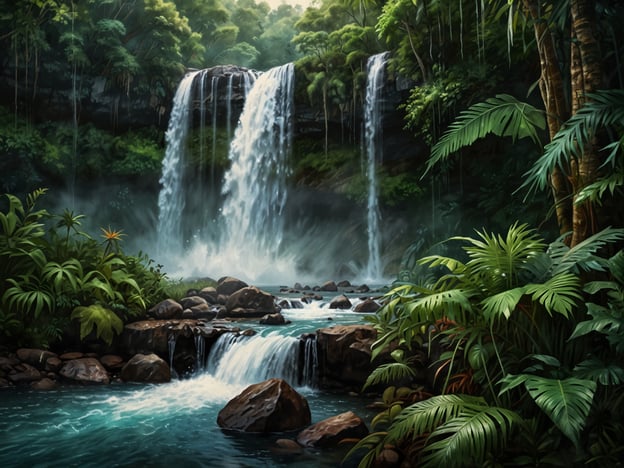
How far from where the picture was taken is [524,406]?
12.2 feet

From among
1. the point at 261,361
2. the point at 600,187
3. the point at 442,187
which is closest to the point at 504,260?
the point at 600,187

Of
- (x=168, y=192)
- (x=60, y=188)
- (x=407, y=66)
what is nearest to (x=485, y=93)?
(x=407, y=66)

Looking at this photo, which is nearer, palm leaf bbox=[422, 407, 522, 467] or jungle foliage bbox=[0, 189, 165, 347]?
palm leaf bbox=[422, 407, 522, 467]

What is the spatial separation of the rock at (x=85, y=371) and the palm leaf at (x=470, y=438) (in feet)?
17.5

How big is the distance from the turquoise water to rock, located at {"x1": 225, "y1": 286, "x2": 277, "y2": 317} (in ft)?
8.53

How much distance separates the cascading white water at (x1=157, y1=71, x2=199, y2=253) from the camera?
2053cm

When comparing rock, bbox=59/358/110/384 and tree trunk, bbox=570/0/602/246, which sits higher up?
tree trunk, bbox=570/0/602/246

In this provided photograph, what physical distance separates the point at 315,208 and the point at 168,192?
6.08 meters

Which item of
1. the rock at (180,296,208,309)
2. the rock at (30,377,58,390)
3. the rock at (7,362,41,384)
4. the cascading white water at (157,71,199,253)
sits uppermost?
the cascading white water at (157,71,199,253)

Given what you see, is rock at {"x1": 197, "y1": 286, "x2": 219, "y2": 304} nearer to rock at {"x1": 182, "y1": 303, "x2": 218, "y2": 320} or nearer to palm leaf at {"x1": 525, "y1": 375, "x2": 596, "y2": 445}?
rock at {"x1": 182, "y1": 303, "x2": 218, "y2": 320}

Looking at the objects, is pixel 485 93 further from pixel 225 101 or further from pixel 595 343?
pixel 225 101

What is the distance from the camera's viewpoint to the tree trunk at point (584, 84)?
163 inches

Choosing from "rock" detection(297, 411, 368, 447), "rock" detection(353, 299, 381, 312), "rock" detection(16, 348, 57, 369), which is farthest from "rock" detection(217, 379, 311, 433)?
"rock" detection(353, 299, 381, 312)

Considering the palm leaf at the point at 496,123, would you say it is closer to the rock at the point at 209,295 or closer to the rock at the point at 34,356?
the rock at the point at 34,356
